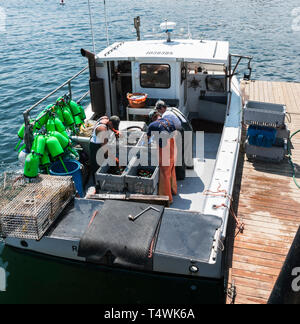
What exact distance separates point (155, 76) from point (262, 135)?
2.35 meters

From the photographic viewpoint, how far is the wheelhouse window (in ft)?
23.6

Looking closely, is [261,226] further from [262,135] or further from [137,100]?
[137,100]

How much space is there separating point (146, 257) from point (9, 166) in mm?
6497

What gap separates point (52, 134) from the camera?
19.2 feet

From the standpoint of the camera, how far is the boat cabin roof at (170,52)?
6.92m

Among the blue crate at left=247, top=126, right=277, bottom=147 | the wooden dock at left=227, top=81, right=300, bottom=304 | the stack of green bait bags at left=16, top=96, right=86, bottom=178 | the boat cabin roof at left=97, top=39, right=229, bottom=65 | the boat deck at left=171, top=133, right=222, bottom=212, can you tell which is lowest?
the wooden dock at left=227, top=81, right=300, bottom=304

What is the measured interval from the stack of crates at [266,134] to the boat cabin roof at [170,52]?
1.19m

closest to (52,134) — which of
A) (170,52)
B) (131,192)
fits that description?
(131,192)

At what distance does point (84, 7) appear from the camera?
112ft

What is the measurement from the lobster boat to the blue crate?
13.8 inches

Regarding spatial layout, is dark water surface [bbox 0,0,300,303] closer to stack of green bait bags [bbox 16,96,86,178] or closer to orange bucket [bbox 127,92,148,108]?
stack of green bait bags [bbox 16,96,86,178]

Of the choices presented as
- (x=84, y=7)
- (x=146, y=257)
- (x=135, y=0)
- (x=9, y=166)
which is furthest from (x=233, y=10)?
(x=146, y=257)

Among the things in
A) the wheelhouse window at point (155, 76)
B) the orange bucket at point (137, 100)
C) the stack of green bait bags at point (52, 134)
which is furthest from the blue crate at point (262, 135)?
the stack of green bait bags at point (52, 134)

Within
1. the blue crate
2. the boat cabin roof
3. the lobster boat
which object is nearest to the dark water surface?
the boat cabin roof
